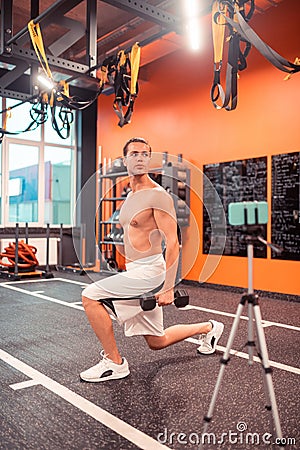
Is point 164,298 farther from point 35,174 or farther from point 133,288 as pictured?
point 35,174

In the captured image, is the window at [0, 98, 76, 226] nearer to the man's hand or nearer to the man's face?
the man's face

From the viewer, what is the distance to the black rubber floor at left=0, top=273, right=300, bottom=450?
5.93 feet

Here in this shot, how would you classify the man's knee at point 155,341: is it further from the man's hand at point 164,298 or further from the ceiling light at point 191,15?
the ceiling light at point 191,15

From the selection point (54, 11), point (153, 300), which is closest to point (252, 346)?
point (153, 300)

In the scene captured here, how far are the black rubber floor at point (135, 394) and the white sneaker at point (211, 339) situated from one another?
51mm

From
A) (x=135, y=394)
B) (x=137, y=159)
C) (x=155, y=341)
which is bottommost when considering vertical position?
(x=135, y=394)

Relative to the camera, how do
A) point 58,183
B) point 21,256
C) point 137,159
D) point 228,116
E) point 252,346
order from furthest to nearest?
point 58,183, point 21,256, point 228,116, point 137,159, point 252,346

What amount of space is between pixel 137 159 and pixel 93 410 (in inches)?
51.0

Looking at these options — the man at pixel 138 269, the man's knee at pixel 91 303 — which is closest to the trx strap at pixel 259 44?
the man at pixel 138 269

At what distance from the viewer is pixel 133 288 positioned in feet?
7.62

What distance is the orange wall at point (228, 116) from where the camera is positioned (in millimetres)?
5184

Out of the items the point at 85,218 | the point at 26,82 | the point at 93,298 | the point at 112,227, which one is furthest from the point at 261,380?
the point at 26,82

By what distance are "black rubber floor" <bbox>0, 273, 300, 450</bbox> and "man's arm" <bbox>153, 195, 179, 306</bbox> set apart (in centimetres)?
50

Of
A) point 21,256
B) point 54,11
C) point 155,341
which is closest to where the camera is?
point 155,341
